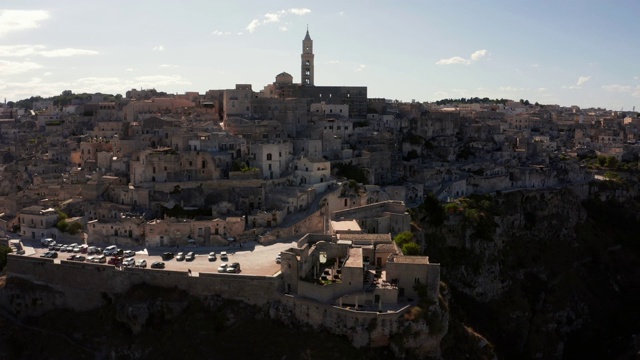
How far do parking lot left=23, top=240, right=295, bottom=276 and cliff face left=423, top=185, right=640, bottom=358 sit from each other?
16438 mm

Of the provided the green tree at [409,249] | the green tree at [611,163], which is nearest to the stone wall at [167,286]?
the green tree at [409,249]

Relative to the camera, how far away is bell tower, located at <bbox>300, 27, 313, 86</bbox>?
75.6 m

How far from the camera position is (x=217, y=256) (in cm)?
3644

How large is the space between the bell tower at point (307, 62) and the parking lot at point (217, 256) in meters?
40.7

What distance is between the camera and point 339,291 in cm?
3081

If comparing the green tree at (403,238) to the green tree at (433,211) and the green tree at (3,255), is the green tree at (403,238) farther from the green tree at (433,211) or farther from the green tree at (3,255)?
the green tree at (3,255)

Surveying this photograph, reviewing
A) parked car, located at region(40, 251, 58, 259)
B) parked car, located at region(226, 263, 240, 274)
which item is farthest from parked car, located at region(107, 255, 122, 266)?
parked car, located at region(226, 263, 240, 274)

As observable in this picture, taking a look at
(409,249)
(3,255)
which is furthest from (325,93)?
(3,255)

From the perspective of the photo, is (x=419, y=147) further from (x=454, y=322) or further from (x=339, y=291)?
(x=339, y=291)

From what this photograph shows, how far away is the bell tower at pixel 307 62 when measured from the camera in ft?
248

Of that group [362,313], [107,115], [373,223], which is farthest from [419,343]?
[107,115]

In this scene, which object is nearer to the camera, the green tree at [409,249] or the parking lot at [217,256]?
the parking lot at [217,256]

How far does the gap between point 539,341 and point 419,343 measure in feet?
78.8

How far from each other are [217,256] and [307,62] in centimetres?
4428
